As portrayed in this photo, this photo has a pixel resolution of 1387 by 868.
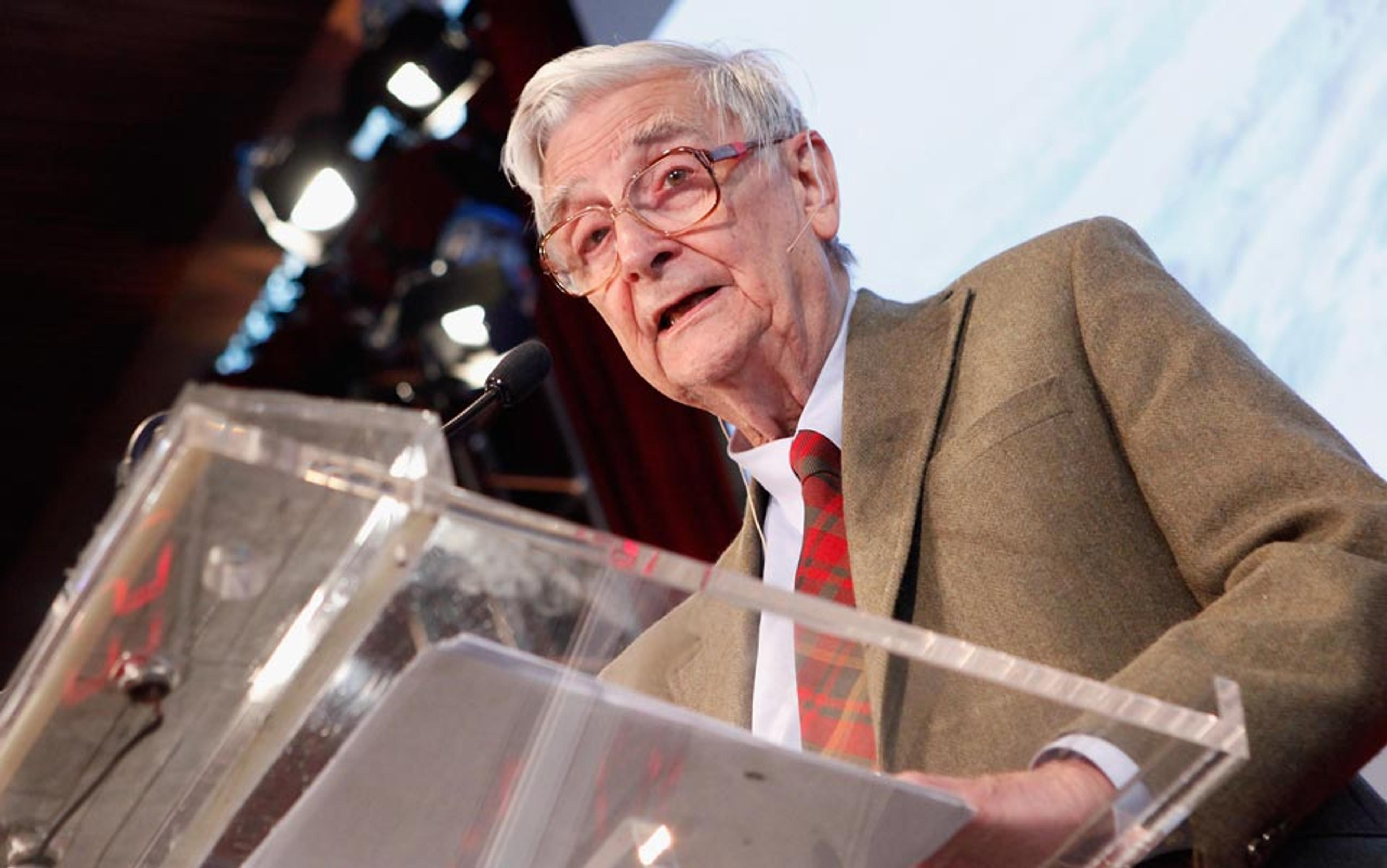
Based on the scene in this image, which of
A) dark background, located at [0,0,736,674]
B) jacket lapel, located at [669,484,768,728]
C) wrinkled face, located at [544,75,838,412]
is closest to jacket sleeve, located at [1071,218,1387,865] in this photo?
jacket lapel, located at [669,484,768,728]

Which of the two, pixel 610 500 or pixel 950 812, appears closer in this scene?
pixel 950 812

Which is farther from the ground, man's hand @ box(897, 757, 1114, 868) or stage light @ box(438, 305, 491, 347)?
man's hand @ box(897, 757, 1114, 868)

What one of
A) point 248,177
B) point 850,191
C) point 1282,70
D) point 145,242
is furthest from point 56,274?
point 1282,70

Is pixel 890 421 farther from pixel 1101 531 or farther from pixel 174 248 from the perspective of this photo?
pixel 174 248

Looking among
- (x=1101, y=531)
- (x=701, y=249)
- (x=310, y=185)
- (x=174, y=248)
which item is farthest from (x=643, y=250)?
(x=174, y=248)

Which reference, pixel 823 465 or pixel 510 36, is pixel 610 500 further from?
pixel 823 465

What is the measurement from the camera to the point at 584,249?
1987mm

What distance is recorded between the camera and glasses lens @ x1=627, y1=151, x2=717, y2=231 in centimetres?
189

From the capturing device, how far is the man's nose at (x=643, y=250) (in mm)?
1858

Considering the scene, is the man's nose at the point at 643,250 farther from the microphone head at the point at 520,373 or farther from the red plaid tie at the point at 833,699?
the red plaid tie at the point at 833,699

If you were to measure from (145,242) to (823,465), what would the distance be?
4154 millimetres

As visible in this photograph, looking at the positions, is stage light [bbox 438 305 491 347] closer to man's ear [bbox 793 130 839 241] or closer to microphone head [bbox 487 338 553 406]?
man's ear [bbox 793 130 839 241]

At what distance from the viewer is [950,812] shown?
94 cm

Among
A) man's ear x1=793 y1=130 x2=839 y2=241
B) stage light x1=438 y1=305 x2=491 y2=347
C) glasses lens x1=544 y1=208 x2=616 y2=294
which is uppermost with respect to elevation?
man's ear x1=793 y1=130 x2=839 y2=241
